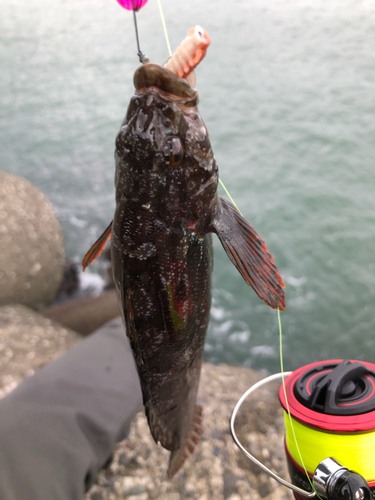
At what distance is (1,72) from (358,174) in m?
12.7

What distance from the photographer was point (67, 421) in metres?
2.69

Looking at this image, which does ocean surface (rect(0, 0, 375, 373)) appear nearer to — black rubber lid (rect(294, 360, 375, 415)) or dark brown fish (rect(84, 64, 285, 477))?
black rubber lid (rect(294, 360, 375, 415))

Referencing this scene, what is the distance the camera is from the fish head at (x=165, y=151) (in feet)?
4.08

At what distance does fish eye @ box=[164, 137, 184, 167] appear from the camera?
1.28m

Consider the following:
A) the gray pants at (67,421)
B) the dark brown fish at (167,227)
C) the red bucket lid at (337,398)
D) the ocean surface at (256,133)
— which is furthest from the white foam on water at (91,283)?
the dark brown fish at (167,227)

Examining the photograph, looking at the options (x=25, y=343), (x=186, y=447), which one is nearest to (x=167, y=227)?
(x=186, y=447)

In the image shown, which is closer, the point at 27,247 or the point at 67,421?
the point at 67,421

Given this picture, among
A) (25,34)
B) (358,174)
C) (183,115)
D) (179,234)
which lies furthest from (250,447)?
(25,34)

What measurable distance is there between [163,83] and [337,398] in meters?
1.63

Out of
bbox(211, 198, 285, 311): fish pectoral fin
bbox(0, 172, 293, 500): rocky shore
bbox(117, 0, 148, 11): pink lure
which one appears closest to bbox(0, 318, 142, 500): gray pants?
bbox(0, 172, 293, 500): rocky shore

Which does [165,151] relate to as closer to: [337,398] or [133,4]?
[133,4]

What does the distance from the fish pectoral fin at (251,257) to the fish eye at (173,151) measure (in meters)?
0.27

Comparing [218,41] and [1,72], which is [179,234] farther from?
[1,72]

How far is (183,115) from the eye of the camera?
133 cm
